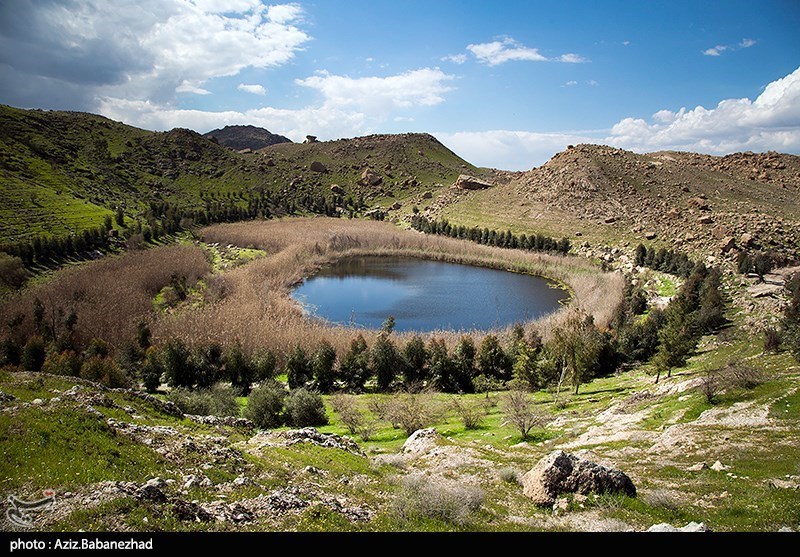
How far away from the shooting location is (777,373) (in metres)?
35.0

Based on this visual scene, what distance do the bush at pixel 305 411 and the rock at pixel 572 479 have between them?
31.0 metres

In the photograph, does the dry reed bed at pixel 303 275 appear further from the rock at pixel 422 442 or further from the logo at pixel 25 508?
the logo at pixel 25 508

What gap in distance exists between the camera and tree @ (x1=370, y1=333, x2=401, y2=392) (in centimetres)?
5838

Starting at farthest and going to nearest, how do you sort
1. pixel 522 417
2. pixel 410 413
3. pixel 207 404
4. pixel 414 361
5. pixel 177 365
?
1. pixel 414 361
2. pixel 177 365
3. pixel 207 404
4. pixel 410 413
5. pixel 522 417

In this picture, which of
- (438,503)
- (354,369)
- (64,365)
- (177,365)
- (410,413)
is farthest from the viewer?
(354,369)

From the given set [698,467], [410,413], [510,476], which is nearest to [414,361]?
[410,413]

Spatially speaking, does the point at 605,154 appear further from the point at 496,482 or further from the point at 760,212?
the point at 496,482

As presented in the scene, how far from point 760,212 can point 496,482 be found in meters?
123

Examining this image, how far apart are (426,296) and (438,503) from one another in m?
82.0

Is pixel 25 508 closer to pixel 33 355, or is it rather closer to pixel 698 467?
pixel 698 467

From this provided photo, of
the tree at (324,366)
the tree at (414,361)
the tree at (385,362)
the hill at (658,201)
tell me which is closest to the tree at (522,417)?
the tree at (414,361)

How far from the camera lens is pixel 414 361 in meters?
60.2

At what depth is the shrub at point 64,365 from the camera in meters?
45.4

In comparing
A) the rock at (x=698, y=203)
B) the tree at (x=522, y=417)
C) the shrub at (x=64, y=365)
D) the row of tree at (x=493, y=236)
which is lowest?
the shrub at (x=64, y=365)
